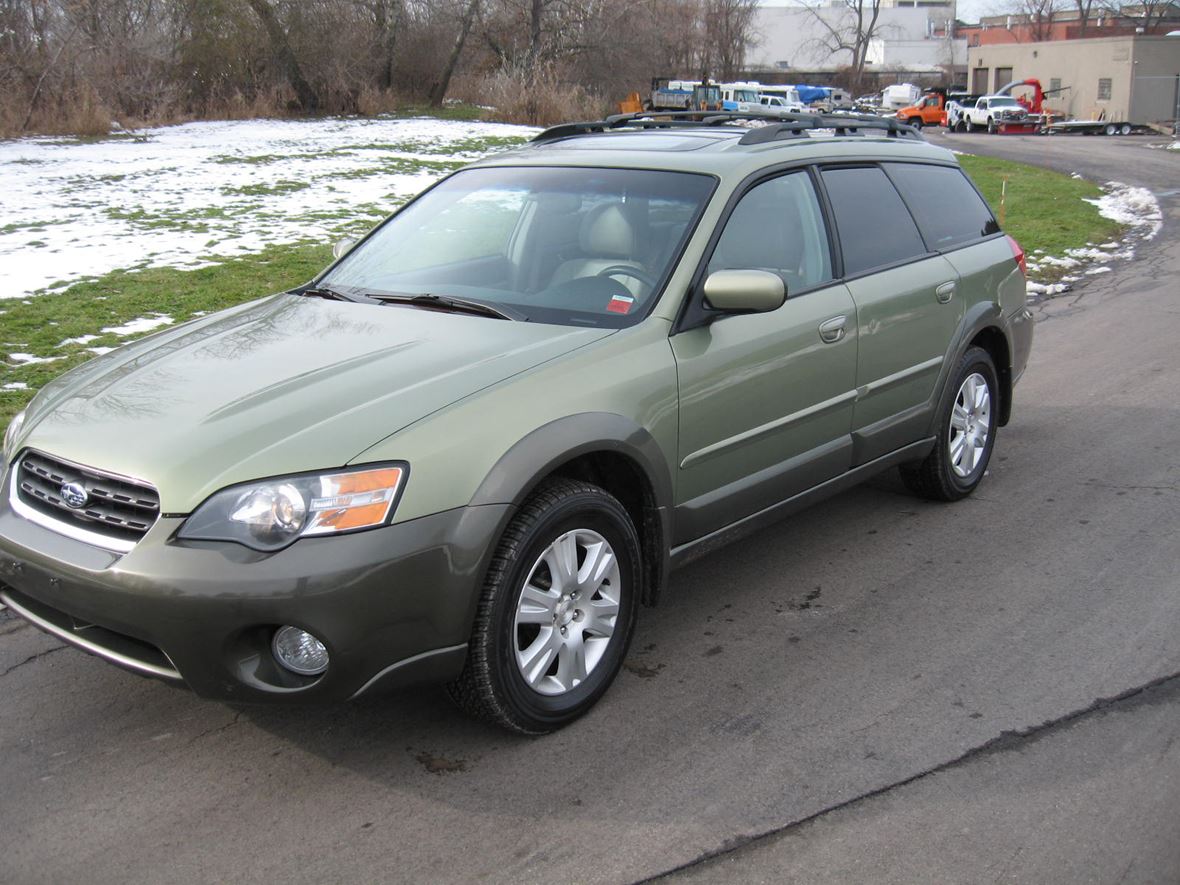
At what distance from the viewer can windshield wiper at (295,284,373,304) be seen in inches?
175

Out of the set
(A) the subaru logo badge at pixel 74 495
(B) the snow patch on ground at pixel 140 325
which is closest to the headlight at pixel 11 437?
(A) the subaru logo badge at pixel 74 495

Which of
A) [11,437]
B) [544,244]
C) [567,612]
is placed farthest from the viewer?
[544,244]

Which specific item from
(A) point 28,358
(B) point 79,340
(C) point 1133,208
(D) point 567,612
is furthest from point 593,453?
(C) point 1133,208

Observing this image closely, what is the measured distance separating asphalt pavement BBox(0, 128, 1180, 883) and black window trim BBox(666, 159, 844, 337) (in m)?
1.18

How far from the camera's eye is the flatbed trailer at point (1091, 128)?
4706 centimetres

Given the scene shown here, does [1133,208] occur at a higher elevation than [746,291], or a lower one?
lower

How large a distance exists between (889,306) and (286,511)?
9.44 feet

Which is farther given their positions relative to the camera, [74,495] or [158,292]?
[158,292]

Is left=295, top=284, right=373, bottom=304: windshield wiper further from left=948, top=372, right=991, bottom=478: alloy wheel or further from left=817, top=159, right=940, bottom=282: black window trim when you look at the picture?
left=948, top=372, right=991, bottom=478: alloy wheel

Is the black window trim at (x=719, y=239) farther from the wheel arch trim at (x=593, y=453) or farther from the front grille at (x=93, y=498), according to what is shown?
the front grille at (x=93, y=498)

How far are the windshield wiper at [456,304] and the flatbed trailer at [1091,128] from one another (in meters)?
48.1

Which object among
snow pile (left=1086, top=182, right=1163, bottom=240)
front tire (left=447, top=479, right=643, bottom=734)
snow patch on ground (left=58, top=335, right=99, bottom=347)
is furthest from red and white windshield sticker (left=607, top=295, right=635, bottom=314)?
snow pile (left=1086, top=182, right=1163, bottom=240)

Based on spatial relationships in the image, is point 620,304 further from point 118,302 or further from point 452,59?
point 452,59

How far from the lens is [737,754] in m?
3.50
